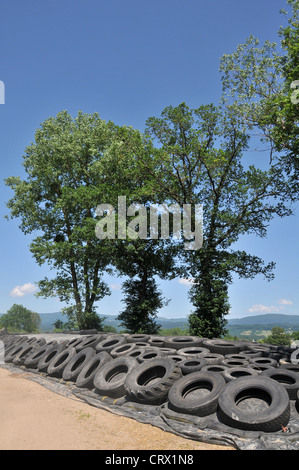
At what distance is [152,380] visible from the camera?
9.31 meters

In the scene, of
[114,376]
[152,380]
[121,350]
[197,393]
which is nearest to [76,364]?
[121,350]

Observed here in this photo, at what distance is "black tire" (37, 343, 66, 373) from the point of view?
12531mm

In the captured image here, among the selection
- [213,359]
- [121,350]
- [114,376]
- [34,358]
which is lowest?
Answer: [34,358]

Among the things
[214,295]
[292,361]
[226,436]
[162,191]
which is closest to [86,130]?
[162,191]

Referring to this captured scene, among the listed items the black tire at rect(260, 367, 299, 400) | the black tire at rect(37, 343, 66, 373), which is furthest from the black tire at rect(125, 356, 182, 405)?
the black tire at rect(37, 343, 66, 373)

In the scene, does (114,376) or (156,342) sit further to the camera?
(156,342)

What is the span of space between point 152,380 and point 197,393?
1.74 m

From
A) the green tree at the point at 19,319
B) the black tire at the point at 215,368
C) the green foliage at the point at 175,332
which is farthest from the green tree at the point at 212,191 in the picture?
the green tree at the point at 19,319

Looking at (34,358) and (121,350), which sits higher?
(121,350)

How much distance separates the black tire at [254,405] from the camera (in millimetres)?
5973

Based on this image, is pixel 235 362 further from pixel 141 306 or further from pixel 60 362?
pixel 141 306

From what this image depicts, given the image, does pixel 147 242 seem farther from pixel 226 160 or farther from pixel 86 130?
pixel 86 130

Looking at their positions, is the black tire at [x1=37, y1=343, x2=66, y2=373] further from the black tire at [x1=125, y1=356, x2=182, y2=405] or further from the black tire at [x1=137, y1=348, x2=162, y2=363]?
the black tire at [x1=125, y1=356, x2=182, y2=405]

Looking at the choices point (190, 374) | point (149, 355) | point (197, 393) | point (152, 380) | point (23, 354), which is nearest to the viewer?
point (197, 393)
